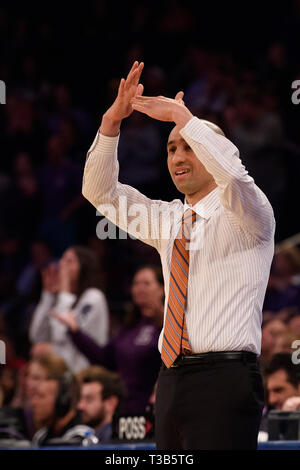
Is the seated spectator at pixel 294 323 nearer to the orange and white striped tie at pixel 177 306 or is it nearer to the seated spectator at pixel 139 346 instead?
the seated spectator at pixel 139 346

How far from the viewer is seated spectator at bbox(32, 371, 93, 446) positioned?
4.51 metres

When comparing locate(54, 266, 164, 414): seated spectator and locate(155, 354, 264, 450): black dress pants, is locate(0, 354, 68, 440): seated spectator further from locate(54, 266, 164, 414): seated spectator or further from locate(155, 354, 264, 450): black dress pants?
locate(155, 354, 264, 450): black dress pants

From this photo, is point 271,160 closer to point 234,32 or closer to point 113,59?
point 234,32

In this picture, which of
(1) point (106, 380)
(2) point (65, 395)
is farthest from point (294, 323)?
(2) point (65, 395)

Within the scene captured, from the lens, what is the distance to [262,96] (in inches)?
276

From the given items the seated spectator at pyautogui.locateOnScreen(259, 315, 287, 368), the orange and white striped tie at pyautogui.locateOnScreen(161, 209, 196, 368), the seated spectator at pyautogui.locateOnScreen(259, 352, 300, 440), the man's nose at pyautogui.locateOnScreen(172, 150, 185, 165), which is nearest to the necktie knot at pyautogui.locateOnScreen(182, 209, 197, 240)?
the orange and white striped tie at pyautogui.locateOnScreen(161, 209, 196, 368)

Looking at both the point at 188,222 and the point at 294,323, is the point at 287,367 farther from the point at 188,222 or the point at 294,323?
the point at 188,222

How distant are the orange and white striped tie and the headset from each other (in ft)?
7.08

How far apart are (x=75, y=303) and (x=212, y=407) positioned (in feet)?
10.8

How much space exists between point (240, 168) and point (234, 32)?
19.6 feet

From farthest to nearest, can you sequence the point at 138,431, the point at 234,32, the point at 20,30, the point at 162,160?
the point at 20,30, the point at 234,32, the point at 162,160, the point at 138,431

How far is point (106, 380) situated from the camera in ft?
16.0

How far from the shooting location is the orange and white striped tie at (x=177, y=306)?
264cm
